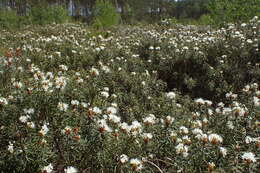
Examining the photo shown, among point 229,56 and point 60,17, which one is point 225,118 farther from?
point 60,17

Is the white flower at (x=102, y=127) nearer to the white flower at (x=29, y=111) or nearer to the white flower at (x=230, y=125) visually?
the white flower at (x=29, y=111)

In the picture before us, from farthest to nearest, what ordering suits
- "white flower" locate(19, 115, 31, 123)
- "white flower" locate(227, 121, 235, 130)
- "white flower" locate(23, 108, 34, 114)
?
"white flower" locate(227, 121, 235, 130) → "white flower" locate(23, 108, 34, 114) → "white flower" locate(19, 115, 31, 123)

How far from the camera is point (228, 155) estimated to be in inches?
115

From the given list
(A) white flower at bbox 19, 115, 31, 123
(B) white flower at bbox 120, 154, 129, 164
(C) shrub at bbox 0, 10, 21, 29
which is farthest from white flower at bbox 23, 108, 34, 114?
(C) shrub at bbox 0, 10, 21, 29

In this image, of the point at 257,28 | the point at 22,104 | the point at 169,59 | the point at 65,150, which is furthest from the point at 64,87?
the point at 257,28

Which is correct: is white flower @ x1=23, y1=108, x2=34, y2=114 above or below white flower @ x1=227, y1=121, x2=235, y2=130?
above

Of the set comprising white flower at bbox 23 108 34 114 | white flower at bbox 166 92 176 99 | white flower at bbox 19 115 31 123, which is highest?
white flower at bbox 23 108 34 114

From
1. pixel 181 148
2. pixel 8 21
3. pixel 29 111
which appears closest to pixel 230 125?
pixel 181 148

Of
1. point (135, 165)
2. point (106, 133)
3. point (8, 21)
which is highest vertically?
point (8, 21)

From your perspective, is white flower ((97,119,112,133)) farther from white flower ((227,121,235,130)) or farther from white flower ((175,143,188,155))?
white flower ((227,121,235,130))

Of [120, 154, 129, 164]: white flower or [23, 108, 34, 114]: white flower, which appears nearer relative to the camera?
[120, 154, 129, 164]: white flower

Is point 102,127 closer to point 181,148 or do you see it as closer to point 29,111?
point 181,148

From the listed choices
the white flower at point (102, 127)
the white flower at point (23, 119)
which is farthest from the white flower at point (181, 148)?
the white flower at point (23, 119)

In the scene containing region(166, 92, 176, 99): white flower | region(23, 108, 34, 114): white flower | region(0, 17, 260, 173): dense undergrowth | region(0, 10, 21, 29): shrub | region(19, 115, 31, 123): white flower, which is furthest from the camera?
region(0, 10, 21, 29): shrub
